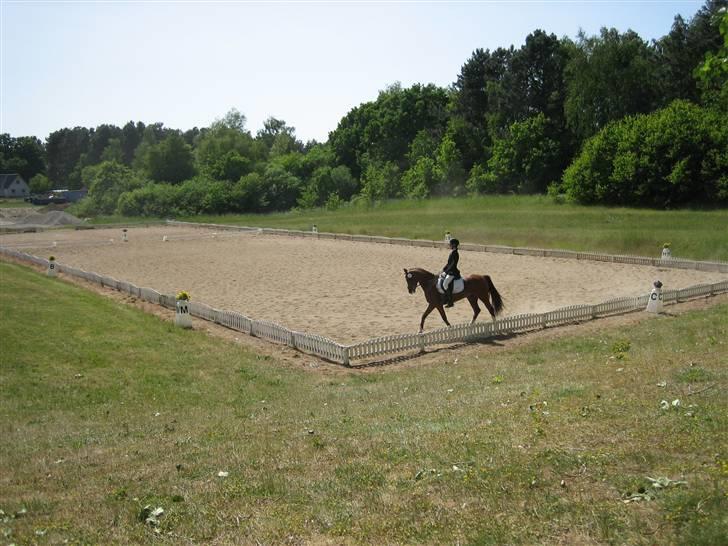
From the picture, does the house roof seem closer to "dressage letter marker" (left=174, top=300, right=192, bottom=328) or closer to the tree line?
the tree line

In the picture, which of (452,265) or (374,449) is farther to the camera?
(452,265)

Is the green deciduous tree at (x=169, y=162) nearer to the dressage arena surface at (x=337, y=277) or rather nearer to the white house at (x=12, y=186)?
the white house at (x=12, y=186)

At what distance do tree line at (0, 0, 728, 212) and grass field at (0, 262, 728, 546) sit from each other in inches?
819

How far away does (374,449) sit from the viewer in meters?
8.52

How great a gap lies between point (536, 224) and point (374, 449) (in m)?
44.0

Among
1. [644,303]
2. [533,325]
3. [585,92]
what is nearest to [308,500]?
[533,325]

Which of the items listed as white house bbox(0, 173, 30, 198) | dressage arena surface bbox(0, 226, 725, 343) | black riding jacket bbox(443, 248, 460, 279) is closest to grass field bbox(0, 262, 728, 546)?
black riding jacket bbox(443, 248, 460, 279)

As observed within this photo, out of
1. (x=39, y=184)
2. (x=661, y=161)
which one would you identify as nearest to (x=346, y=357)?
(x=661, y=161)

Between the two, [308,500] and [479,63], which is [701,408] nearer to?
[308,500]

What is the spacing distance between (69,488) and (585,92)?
62930 millimetres

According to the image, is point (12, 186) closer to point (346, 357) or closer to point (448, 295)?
point (448, 295)

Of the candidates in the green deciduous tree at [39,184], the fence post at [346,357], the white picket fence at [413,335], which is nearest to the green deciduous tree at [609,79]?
the white picket fence at [413,335]

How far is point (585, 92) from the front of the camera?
6347cm

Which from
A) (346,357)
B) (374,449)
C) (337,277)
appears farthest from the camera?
(337,277)
